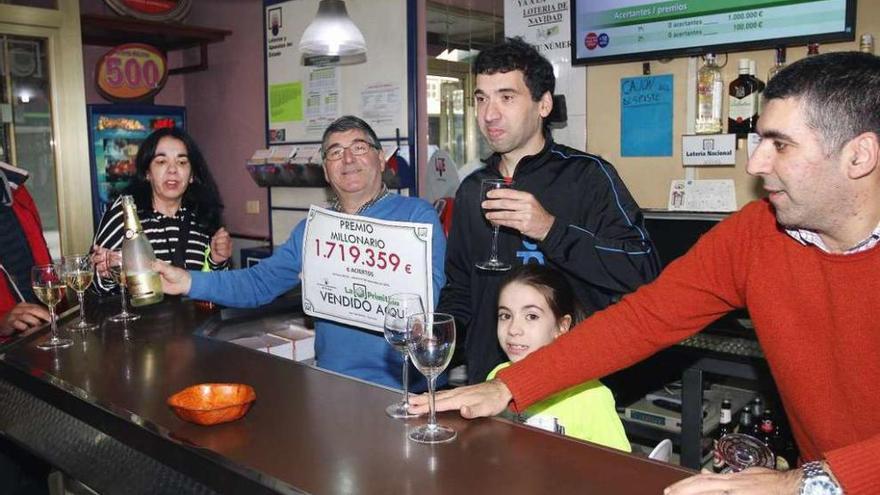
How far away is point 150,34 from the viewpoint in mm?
6270

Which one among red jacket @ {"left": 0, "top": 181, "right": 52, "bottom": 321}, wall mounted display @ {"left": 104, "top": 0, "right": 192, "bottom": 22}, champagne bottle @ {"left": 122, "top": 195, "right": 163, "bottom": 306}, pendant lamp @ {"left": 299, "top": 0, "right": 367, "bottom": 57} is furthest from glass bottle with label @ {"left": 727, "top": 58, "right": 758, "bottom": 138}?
wall mounted display @ {"left": 104, "top": 0, "right": 192, "bottom": 22}

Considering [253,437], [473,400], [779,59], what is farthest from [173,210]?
[779,59]

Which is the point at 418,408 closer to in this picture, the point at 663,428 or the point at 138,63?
the point at 663,428

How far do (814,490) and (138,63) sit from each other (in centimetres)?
643

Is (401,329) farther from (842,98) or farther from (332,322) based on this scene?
(332,322)

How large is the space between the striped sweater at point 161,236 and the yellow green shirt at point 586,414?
1.76m

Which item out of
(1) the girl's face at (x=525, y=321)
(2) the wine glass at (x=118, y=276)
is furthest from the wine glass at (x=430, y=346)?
(2) the wine glass at (x=118, y=276)

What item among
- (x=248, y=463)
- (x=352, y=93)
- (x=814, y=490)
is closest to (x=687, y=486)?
(x=814, y=490)

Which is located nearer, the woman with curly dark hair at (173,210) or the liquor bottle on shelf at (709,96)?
the woman with curly dark hair at (173,210)

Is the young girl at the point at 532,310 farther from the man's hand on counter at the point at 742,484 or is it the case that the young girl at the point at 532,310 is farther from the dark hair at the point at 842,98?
the dark hair at the point at 842,98

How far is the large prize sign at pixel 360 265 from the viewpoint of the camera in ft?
7.72

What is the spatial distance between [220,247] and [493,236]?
1309mm

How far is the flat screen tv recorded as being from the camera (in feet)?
10.0

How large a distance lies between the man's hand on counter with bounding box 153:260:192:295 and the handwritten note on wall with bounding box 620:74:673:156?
7.75 ft
